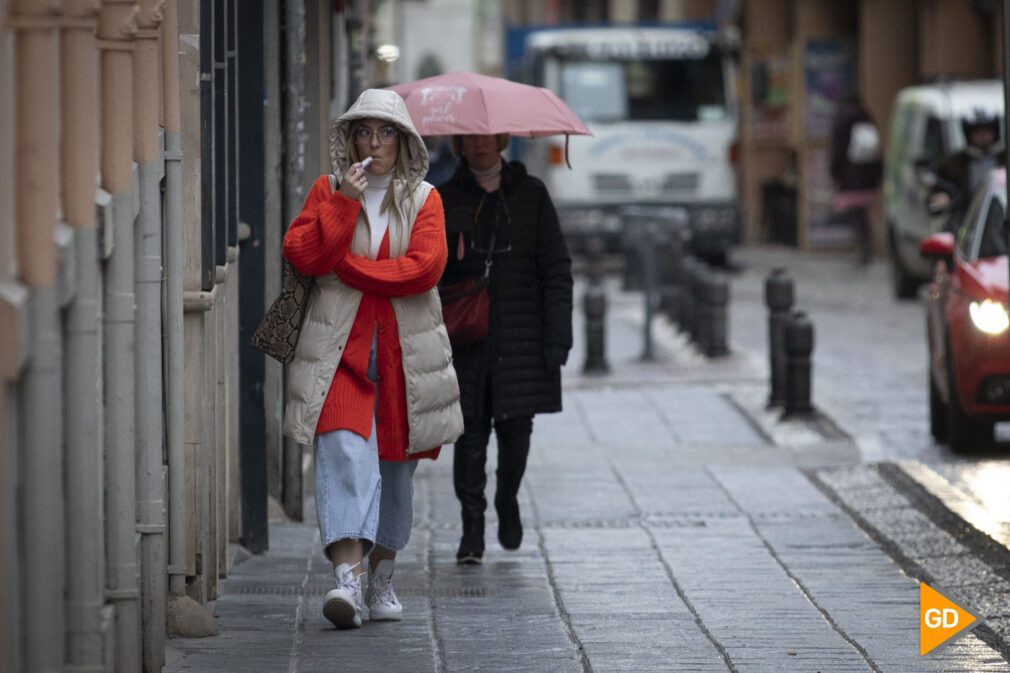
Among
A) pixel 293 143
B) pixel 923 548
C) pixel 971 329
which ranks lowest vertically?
pixel 923 548

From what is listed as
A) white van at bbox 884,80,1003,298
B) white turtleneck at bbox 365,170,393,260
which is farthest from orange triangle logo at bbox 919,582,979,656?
white van at bbox 884,80,1003,298

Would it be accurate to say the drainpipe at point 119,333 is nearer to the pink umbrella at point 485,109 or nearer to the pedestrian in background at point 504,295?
the pink umbrella at point 485,109

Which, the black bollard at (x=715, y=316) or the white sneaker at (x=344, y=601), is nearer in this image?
the white sneaker at (x=344, y=601)

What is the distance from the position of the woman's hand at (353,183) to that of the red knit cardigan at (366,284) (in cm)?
3

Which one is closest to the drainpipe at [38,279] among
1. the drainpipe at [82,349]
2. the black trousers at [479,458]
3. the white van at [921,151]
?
the drainpipe at [82,349]

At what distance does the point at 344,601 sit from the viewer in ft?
22.5

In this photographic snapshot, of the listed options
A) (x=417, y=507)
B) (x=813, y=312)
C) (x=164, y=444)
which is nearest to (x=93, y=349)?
(x=164, y=444)

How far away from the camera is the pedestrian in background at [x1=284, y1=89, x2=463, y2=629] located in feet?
22.6

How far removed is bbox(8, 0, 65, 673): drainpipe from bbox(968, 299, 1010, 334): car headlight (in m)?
7.48

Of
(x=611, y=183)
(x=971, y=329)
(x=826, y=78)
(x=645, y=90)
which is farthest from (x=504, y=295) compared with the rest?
(x=826, y=78)

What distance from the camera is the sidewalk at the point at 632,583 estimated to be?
6617mm

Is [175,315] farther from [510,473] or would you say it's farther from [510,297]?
[510,473]

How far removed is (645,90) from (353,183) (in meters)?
20.6

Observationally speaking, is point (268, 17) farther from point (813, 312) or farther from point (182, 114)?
point (813, 312)
